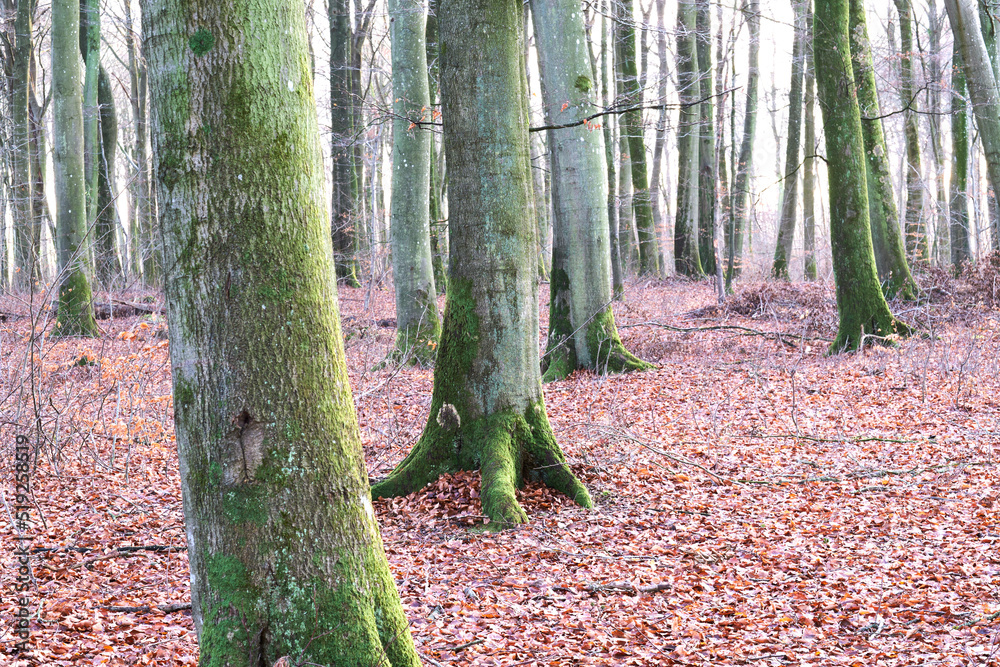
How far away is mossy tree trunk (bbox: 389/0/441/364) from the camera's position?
11289 millimetres

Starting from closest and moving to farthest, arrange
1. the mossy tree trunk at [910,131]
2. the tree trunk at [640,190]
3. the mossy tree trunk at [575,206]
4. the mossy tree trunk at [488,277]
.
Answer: the mossy tree trunk at [488,277] → the mossy tree trunk at [575,206] → the mossy tree trunk at [910,131] → the tree trunk at [640,190]

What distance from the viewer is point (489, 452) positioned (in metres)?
5.57

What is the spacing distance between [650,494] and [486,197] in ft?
8.85

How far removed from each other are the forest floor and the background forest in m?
0.03

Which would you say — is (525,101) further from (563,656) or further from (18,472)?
(18,472)

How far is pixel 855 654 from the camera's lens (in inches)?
137

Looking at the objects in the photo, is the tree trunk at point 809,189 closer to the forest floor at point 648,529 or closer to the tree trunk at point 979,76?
the tree trunk at point 979,76

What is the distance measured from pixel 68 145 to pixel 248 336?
12.0 meters

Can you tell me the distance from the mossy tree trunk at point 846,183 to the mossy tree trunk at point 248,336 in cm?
997

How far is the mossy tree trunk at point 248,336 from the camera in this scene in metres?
2.43

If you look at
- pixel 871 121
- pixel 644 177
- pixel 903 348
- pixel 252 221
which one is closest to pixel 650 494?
pixel 252 221

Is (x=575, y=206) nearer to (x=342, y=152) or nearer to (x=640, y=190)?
(x=342, y=152)

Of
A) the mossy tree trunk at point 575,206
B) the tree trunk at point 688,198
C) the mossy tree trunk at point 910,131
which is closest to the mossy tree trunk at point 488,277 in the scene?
the mossy tree trunk at point 575,206

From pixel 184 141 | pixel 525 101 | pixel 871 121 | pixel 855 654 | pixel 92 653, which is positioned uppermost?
pixel 871 121
